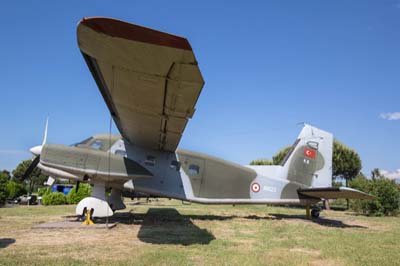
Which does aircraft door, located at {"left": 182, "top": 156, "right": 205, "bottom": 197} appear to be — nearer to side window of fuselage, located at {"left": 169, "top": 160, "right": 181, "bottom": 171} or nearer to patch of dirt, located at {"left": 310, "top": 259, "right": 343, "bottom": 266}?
side window of fuselage, located at {"left": 169, "top": 160, "right": 181, "bottom": 171}

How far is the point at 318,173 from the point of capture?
15703 mm

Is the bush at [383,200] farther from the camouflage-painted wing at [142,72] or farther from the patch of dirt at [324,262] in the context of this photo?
the camouflage-painted wing at [142,72]

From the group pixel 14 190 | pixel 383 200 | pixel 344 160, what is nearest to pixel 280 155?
pixel 344 160

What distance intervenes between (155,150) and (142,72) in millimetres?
6844

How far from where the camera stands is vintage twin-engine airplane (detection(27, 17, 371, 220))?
5.26 metres

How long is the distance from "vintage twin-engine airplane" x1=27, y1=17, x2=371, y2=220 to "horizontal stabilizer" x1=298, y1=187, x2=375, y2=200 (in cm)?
4

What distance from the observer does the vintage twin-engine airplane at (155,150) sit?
5.26 metres

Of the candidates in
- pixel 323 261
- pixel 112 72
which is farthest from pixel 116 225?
pixel 323 261

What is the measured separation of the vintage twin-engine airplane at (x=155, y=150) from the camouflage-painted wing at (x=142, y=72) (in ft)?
0.06

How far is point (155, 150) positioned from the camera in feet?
41.8

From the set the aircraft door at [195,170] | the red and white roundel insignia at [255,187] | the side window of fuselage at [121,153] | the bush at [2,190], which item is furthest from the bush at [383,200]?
the bush at [2,190]

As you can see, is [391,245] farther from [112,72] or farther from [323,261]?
[112,72]

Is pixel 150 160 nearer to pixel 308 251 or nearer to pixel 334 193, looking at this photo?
pixel 308 251

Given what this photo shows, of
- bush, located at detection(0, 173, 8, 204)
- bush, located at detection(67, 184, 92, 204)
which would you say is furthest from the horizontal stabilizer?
bush, located at detection(0, 173, 8, 204)
